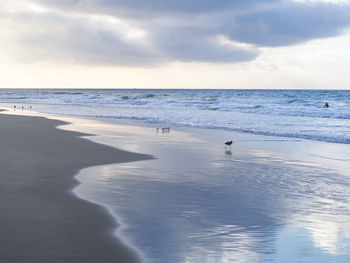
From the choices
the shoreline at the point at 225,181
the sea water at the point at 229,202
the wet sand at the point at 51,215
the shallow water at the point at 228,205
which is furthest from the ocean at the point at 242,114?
the wet sand at the point at 51,215

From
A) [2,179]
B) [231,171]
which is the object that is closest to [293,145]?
[231,171]

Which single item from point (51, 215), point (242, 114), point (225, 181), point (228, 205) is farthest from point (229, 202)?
point (242, 114)

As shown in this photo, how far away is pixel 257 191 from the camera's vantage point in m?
9.54

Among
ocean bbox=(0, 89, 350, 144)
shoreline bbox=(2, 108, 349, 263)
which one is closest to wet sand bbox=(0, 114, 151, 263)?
shoreline bbox=(2, 108, 349, 263)

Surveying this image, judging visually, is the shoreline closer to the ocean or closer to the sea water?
the sea water

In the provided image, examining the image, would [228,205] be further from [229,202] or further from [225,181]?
[225,181]

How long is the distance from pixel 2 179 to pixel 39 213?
302cm

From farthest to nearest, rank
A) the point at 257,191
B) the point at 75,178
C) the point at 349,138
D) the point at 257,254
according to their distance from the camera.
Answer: the point at 349,138 < the point at 75,178 < the point at 257,191 < the point at 257,254

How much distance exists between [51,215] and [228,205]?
10.6ft

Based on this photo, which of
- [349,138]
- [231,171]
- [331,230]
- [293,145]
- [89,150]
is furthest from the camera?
[349,138]

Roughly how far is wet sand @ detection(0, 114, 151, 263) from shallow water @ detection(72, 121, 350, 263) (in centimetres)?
35

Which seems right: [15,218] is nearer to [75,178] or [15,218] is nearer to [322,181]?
[75,178]

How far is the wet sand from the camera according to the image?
18.4 feet

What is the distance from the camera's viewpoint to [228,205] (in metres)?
8.29
